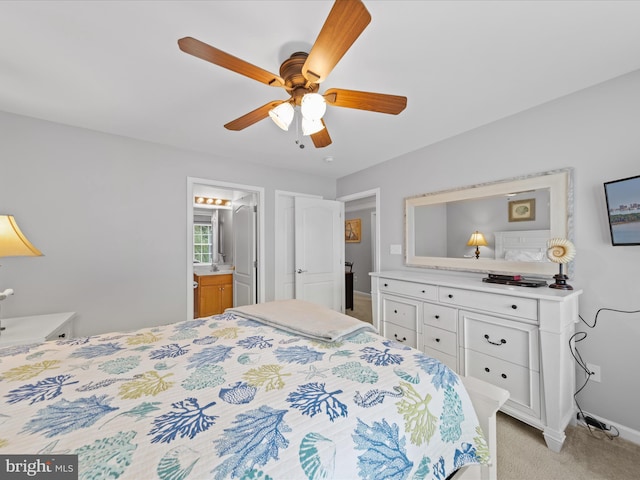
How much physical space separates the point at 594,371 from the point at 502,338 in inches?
25.0

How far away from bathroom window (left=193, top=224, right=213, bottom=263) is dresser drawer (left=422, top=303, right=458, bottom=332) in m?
4.29

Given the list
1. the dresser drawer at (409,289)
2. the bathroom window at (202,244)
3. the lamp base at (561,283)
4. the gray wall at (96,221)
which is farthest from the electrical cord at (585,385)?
the bathroom window at (202,244)

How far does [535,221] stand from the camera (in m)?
2.14

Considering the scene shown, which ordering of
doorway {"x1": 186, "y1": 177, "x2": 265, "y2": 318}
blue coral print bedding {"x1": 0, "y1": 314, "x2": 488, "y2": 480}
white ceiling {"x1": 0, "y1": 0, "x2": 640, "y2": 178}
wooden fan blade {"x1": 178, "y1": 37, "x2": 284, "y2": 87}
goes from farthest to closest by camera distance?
doorway {"x1": 186, "y1": 177, "x2": 265, "y2": 318}, white ceiling {"x1": 0, "y1": 0, "x2": 640, "y2": 178}, wooden fan blade {"x1": 178, "y1": 37, "x2": 284, "y2": 87}, blue coral print bedding {"x1": 0, "y1": 314, "x2": 488, "y2": 480}

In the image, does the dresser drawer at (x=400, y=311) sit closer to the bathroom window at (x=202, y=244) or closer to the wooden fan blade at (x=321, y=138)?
the wooden fan blade at (x=321, y=138)

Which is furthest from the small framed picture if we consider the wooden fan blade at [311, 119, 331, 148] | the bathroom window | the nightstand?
the bathroom window

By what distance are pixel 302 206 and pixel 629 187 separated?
309 centimetres

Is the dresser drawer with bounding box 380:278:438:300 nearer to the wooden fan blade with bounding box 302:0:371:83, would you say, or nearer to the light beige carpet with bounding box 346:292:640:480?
the light beige carpet with bounding box 346:292:640:480

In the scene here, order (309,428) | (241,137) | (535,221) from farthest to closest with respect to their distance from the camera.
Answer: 1. (241,137)
2. (535,221)
3. (309,428)

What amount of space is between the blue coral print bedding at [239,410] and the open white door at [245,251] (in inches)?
88.0

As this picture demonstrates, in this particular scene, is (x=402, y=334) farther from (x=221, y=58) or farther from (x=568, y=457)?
(x=221, y=58)

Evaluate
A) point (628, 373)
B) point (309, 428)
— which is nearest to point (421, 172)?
point (628, 373)

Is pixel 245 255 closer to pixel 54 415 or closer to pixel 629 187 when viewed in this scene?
pixel 54 415

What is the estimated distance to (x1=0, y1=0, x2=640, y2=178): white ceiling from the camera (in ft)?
4.14
